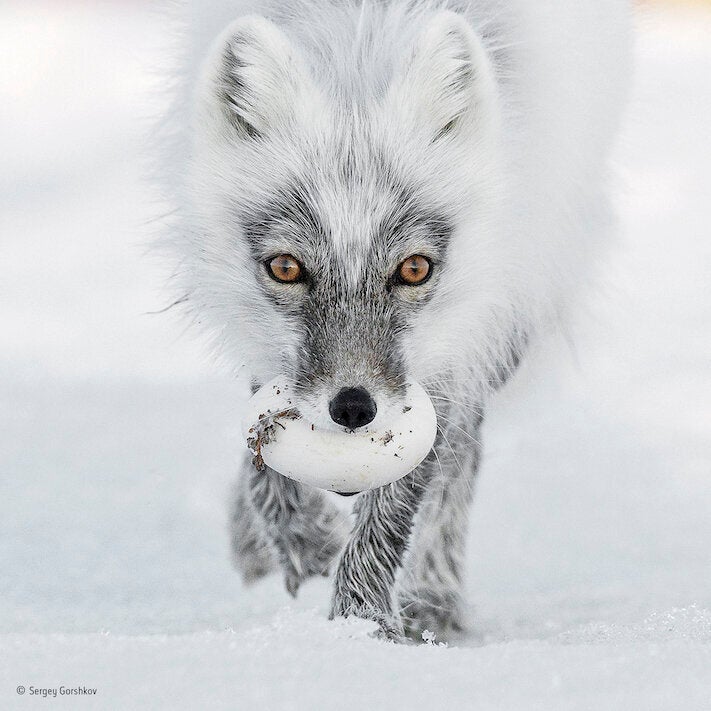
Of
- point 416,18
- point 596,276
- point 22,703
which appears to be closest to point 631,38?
point 596,276

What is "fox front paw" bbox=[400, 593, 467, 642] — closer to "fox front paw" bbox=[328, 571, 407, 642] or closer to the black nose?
"fox front paw" bbox=[328, 571, 407, 642]

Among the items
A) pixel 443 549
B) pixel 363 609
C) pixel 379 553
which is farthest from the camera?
pixel 443 549

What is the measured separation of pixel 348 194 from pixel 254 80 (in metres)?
0.45

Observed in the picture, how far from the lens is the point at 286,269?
3494 mm

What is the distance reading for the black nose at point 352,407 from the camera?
3234mm

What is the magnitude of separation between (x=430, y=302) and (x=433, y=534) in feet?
5.66

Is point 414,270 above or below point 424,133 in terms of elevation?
below

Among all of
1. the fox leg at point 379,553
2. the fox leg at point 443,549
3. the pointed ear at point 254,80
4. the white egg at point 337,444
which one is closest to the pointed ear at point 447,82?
the pointed ear at point 254,80

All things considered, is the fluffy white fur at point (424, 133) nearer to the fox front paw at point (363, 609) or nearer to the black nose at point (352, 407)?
the black nose at point (352, 407)

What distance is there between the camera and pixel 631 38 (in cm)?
490

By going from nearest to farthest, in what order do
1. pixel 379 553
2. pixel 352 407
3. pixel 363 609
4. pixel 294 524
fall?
pixel 352 407
pixel 363 609
pixel 379 553
pixel 294 524

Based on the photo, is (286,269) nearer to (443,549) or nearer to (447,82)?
(447,82)

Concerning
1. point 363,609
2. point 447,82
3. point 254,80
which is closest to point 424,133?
point 447,82

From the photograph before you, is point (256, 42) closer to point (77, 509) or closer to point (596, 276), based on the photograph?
point (596, 276)
